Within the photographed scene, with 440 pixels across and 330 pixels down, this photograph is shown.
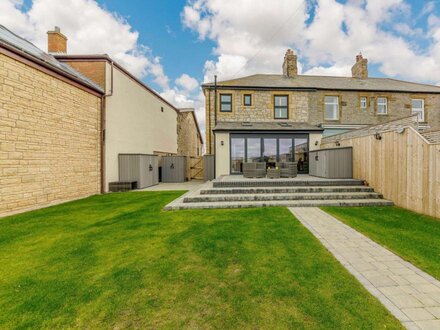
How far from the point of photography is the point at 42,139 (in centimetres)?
727

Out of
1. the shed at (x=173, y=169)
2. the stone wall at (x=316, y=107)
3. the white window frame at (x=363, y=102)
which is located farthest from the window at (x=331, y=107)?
the shed at (x=173, y=169)

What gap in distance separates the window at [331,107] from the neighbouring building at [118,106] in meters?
13.8

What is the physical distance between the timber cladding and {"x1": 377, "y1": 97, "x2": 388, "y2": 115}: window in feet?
65.0

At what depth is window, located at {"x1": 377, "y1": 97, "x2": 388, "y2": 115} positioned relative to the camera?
608 inches

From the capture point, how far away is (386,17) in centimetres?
1044

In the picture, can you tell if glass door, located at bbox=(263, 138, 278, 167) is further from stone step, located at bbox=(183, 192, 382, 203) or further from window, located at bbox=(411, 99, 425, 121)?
window, located at bbox=(411, 99, 425, 121)

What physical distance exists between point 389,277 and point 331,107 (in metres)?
15.3

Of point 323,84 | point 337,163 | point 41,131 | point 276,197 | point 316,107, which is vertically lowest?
point 276,197

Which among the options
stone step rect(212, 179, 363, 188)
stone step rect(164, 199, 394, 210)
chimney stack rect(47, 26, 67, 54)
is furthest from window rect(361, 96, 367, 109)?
chimney stack rect(47, 26, 67, 54)

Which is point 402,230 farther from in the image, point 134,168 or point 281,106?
point 281,106

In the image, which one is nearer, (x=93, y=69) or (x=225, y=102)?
(x=93, y=69)

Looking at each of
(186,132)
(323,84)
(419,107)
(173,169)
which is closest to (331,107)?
(323,84)

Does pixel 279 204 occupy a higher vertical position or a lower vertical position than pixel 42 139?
lower

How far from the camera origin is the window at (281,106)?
14.9m
